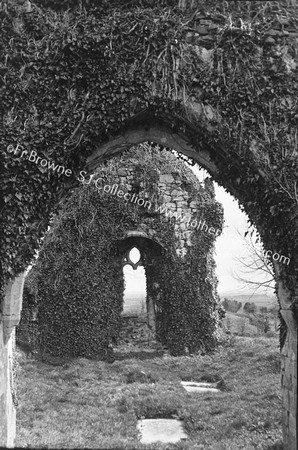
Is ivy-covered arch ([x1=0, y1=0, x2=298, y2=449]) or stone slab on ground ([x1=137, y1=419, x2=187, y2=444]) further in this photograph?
stone slab on ground ([x1=137, y1=419, x2=187, y2=444])

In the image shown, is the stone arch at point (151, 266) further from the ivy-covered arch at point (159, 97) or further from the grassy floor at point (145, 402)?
the ivy-covered arch at point (159, 97)

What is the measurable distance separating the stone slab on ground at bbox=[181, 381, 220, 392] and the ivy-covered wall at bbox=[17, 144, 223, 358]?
2.61m

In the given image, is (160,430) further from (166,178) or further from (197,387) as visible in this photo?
(166,178)

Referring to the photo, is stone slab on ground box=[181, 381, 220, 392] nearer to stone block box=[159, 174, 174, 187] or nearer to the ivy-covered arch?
the ivy-covered arch

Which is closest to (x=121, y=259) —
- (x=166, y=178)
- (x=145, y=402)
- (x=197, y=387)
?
(x=166, y=178)

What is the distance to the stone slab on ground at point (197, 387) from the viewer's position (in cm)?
857

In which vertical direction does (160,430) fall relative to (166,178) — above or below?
below

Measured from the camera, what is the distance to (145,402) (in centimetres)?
732

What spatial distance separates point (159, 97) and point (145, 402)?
5086 millimetres

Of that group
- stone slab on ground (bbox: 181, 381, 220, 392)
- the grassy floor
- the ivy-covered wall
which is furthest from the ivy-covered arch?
the ivy-covered wall

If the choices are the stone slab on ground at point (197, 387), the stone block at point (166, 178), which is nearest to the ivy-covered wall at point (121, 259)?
the stone block at point (166, 178)

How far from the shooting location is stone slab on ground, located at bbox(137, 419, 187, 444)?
5.86 m

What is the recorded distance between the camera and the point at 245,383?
868 centimetres

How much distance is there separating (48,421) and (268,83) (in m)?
5.32
